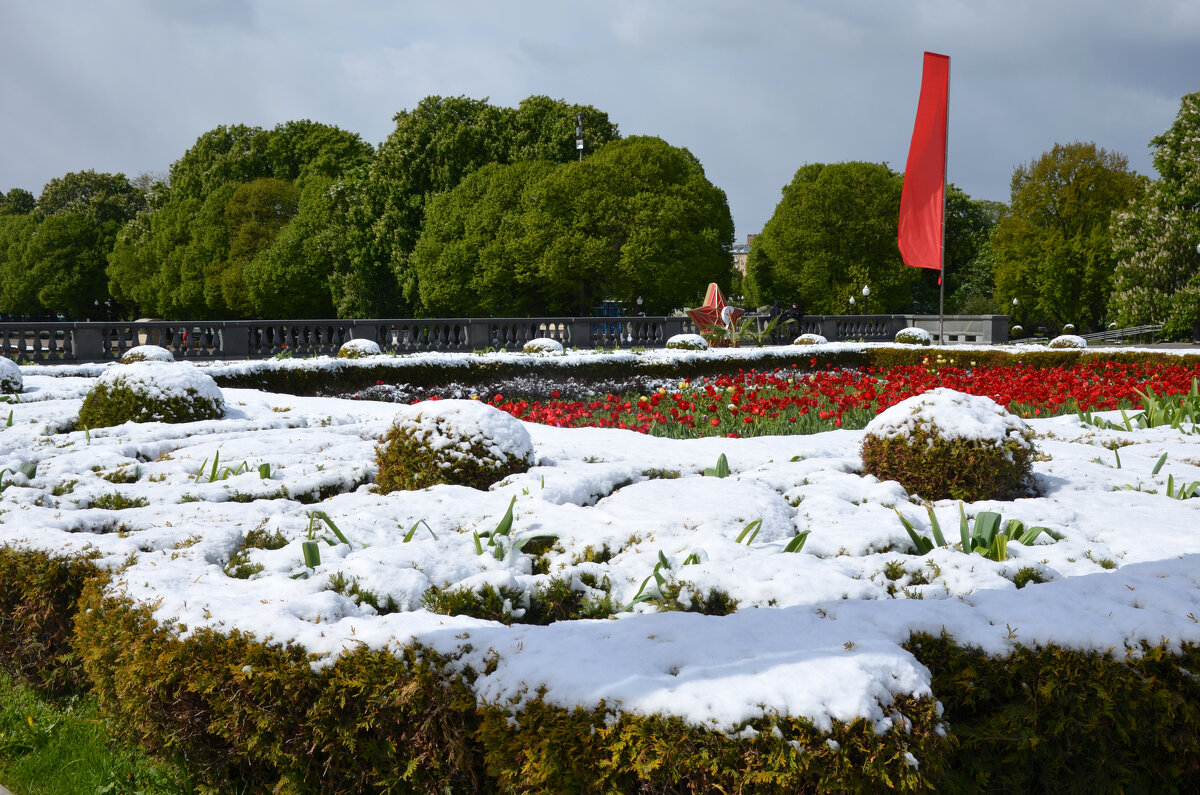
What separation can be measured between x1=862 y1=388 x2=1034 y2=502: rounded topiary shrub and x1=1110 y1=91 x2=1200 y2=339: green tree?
30.3 meters

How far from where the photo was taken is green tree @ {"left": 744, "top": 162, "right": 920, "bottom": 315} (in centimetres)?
4438

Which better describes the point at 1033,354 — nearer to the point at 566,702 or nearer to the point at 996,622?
the point at 996,622

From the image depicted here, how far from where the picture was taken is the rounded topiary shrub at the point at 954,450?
17.1 feet

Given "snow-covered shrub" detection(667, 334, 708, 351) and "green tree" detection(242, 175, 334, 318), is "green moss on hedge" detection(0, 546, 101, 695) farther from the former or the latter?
"green tree" detection(242, 175, 334, 318)

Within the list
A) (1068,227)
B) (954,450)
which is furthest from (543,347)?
(1068,227)

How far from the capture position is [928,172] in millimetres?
20375

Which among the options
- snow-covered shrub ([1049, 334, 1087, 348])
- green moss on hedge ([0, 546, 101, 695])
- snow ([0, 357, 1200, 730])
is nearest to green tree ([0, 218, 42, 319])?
snow ([0, 357, 1200, 730])

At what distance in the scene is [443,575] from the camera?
12.8 feet

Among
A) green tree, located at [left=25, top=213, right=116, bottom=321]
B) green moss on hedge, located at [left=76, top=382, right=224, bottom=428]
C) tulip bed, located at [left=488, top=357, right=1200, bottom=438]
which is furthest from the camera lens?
green tree, located at [left=25, top=213, right=116, bottom=321]

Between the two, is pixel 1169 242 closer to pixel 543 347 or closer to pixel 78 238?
pixel 543 347

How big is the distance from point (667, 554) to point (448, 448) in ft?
7.13

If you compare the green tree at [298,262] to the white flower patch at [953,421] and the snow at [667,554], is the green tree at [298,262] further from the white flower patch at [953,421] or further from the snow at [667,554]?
the white flower patch at [953,421]

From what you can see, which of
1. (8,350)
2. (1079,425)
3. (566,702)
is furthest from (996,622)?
(8,350)

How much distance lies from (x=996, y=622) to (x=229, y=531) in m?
3.94
